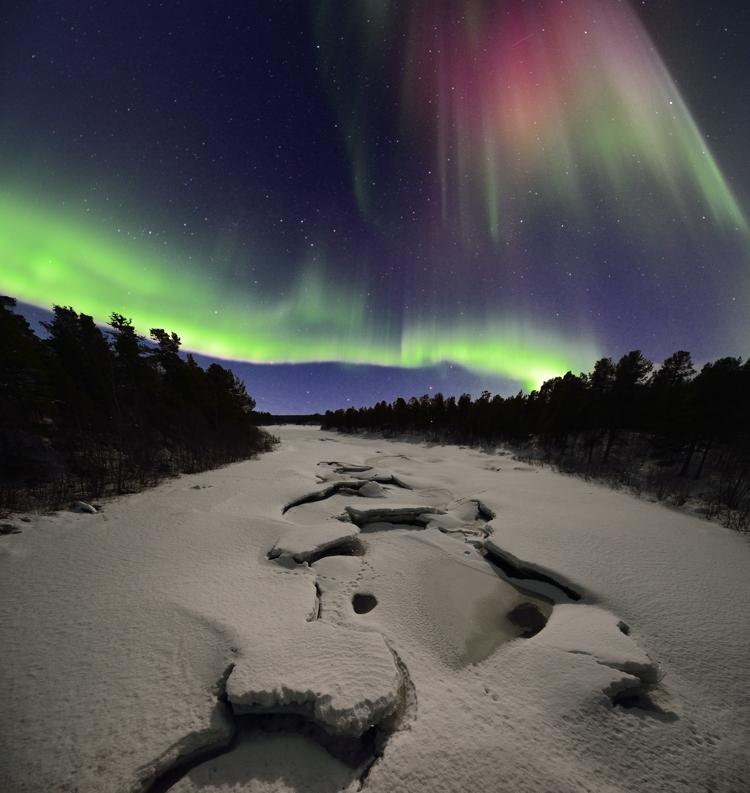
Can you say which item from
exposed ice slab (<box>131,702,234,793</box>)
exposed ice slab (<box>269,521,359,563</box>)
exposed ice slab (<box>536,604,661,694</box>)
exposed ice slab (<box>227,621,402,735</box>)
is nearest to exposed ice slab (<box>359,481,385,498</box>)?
exposed ice slab (<box>269,521,359,563</box>)

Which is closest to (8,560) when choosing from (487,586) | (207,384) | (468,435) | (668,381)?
(487,586)

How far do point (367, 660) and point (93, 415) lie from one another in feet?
54.9

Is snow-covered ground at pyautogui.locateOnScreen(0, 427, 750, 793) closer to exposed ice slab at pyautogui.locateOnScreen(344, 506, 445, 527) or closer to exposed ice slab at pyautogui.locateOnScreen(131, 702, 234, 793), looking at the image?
exposed ice slab at pyautogui.locateOnScreen(131, 702, 234, 793)

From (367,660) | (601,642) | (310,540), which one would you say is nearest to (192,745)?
(367,660)

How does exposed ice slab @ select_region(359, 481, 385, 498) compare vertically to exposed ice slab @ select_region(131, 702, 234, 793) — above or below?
below

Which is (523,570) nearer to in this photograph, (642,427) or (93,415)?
(93,415)

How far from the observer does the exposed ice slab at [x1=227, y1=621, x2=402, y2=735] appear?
2.42 metres

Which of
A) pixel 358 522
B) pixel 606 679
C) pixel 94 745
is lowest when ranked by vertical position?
pixel 358 522

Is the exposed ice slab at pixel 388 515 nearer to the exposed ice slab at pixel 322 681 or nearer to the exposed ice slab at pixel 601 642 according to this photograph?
the exposed ice slab at pixel 601 642

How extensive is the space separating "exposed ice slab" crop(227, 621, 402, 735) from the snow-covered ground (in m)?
0.02

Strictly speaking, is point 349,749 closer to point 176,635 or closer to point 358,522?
point 176,635

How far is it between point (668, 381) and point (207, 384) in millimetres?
44994

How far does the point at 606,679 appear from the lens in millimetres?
2807

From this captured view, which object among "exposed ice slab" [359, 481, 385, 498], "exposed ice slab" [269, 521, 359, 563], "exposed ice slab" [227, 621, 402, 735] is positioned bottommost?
"exposed ice slab" [359, 481, 385, 498]
